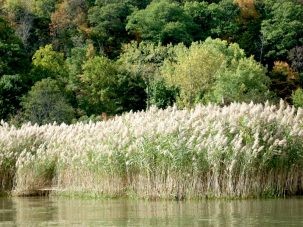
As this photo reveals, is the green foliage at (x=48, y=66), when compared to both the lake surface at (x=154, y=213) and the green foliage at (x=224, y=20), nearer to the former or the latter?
the green foliage at (x=224, y=20)

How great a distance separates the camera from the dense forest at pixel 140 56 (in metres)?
54.2

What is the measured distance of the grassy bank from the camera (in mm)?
16094

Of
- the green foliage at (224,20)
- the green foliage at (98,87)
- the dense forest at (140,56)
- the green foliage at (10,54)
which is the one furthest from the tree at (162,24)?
the green foliage at (10,54)

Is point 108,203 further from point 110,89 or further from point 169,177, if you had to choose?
point 110,89

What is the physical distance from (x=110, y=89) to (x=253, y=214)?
5101 cm

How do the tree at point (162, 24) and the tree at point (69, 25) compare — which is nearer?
the tree at point (162, 24)

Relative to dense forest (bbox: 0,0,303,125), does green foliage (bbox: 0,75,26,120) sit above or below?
below

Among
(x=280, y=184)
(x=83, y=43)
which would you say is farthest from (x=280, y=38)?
(x=280, y=184)

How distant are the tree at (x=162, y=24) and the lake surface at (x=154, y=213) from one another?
2551 inches

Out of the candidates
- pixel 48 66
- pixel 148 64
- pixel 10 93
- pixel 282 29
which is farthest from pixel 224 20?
pixel 10 93

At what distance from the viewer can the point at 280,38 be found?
265 ft

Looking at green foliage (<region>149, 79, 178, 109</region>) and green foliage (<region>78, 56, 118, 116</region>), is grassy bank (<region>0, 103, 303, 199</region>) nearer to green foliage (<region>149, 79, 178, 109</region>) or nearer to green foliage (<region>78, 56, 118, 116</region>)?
green foliage (<region>78, 56, 118, 116</region>)

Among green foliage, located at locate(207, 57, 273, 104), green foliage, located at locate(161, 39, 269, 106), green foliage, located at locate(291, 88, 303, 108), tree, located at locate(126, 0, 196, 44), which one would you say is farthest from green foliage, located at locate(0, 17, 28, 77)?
tree, located at locate(126, 0, 196, 44)

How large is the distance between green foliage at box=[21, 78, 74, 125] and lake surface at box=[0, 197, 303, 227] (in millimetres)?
31192
